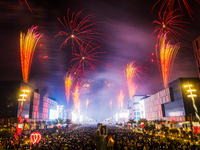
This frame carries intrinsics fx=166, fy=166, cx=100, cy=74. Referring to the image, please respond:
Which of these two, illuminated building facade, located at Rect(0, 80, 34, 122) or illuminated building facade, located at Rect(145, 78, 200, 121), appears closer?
illuminated building facade, located at Rect(145, 78, 200, 121)

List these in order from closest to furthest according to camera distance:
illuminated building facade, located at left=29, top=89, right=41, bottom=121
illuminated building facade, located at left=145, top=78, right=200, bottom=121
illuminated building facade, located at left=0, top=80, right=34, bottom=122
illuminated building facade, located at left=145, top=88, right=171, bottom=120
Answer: illuminated building facade, located at left=145, top=78, right=200, bottom=121, illuminated building facade, located at left=0, top=80, right=34, bottom=122, illuminated building facade, located at left=145, top=88, right=171, bottom=120, illuminated building facade, located at left=29, top=89, right=41, bottom=121

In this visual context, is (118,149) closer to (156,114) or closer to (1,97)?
(1,97)

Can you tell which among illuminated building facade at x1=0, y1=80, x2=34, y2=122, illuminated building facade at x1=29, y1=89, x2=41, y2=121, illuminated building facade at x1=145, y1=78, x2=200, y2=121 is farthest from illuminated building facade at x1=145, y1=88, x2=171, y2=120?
illuminated building facade at x1=29, y1=89, x2=41, y2=121

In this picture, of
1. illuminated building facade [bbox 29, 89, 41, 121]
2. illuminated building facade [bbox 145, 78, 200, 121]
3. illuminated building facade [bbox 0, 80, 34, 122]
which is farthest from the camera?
illuminated building facade [bbox 29, 89, 41, 121]

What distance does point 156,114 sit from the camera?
84562 millimetres

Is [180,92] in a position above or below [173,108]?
above

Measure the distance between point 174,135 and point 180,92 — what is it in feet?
93.0

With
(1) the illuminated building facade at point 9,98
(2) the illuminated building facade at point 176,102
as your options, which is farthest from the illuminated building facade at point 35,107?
(2) the illuminated building facade at point 176,102

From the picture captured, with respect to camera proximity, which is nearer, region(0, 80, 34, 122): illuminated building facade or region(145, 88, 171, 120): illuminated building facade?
region(0, 80, 34, 122): illuminated building facade

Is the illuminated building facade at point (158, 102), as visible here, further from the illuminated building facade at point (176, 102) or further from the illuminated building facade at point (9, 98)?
the illuminated building facade at point (9, 98)

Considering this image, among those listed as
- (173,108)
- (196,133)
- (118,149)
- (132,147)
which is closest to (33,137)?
(118,149)

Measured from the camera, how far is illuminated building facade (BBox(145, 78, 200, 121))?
185 feet

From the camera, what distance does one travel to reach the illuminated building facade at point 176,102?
2219 inches

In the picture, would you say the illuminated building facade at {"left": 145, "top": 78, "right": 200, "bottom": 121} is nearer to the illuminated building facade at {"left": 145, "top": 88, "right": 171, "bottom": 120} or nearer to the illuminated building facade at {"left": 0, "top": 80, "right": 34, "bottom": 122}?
the illuminated building facade at {"left": 145, "top": 88, "right": 171, "bottom": 120}
